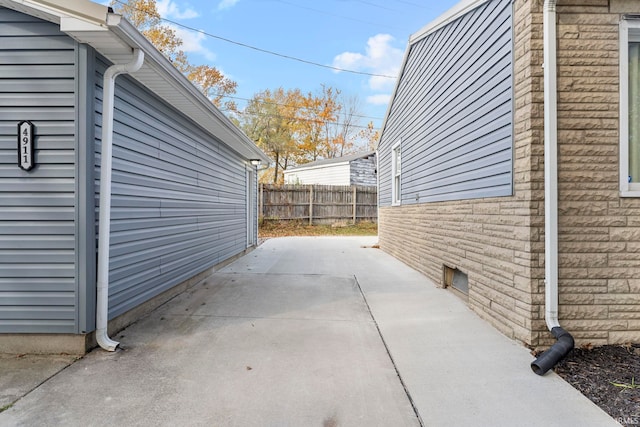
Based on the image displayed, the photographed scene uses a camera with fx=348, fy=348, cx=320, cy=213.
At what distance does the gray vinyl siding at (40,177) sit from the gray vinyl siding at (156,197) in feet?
0.81

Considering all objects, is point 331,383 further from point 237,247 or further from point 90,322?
point 237,247

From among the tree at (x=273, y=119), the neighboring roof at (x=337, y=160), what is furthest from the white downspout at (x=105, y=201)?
the tree at (x=273, y=119)

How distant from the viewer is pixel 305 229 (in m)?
15.3

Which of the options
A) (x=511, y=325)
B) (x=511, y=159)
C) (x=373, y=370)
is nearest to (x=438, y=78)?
(x=511, y=159)

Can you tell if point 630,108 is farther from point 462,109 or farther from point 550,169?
point 462,109

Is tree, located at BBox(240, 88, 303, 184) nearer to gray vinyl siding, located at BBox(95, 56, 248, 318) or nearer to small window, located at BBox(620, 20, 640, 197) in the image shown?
gray vinyl siding, located at BBox(95, 56, 248, 318)

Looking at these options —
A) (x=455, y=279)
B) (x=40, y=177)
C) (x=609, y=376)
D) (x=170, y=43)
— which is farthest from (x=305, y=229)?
(x=609, y=376)

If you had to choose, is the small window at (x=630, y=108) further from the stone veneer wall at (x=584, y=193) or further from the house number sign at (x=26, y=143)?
the house number sign at (x=26, y=143)

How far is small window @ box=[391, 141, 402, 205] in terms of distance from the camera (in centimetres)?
813

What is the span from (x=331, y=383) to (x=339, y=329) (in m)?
1.07

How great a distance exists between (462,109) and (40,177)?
448 cm

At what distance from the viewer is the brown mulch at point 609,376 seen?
6.89 ft

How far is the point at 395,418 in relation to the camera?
2.04m

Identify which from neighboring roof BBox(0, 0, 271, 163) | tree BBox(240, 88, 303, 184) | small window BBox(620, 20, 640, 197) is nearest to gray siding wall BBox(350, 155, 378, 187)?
tree BBox(240, 88, 303, 184)
